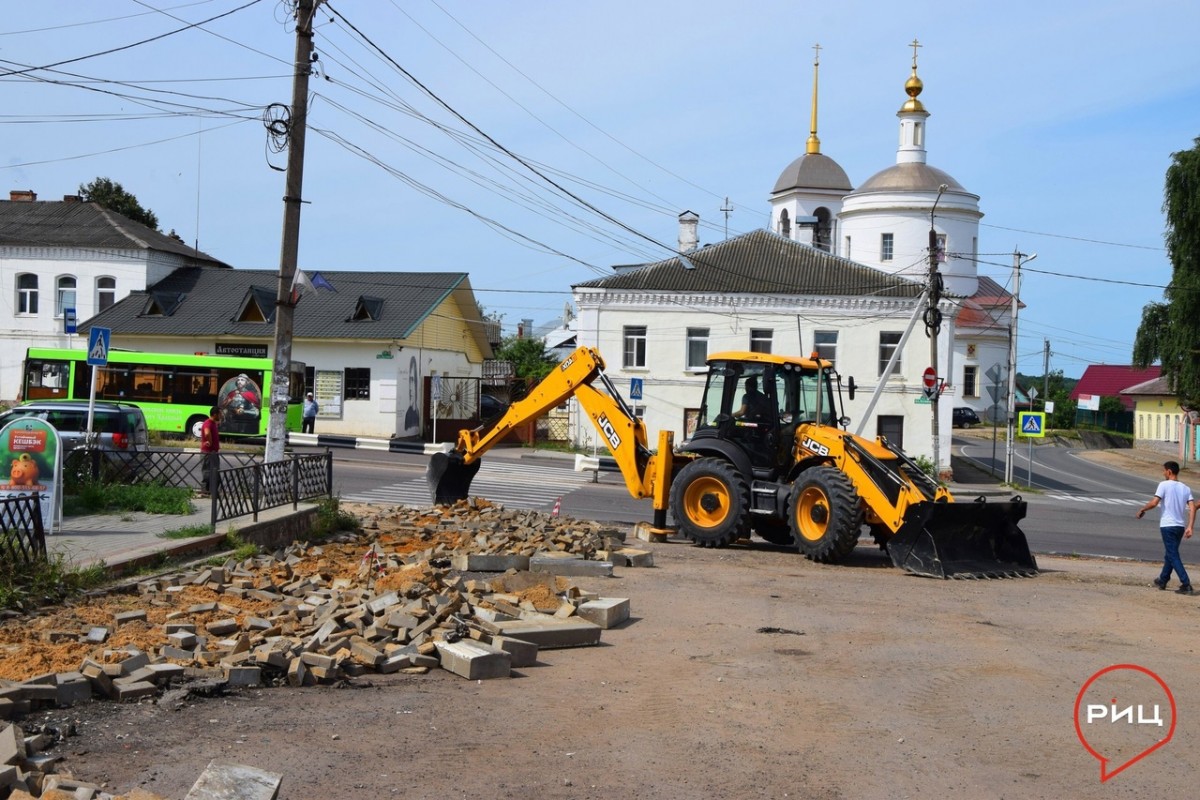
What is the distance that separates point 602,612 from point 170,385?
102 feet

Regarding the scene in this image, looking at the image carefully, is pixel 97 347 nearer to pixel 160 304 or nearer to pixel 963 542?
pixel 963 542

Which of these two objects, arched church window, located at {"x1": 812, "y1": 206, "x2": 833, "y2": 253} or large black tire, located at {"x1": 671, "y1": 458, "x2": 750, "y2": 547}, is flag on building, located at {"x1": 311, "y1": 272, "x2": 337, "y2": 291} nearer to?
large black tire, located at {"x1": 671, "y1": 458, "x2": 750, "y2": 547}

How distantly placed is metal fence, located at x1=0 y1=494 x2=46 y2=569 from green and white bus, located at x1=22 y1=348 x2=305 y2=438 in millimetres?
27096

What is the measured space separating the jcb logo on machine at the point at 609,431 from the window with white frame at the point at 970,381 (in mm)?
60189

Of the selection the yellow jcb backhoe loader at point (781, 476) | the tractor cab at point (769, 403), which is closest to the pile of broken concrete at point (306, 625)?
the yellow jcb backhoe loader at point (781, 476)

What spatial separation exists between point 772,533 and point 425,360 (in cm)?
2982

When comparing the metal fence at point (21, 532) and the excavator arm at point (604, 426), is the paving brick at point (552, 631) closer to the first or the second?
the metal fence at point (21, 532)

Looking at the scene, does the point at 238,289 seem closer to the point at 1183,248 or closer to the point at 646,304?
the point at 646,304

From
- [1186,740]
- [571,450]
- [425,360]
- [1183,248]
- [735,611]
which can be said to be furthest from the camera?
[1183,248]

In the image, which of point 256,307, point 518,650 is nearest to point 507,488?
point 518,650

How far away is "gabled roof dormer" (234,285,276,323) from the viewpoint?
45312 millimetres

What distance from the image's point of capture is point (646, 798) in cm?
608

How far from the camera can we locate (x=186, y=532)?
45.3 ft

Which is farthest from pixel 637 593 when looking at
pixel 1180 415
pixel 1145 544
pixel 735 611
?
pixel 1180 415
